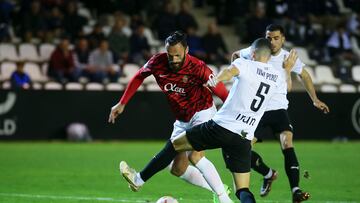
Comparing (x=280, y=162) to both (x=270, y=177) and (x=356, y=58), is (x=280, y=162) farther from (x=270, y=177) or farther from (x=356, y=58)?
(x=356, y=58)

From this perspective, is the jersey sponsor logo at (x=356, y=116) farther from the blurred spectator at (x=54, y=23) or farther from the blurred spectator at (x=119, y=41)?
the blurred spectator at (x=54, y=23)

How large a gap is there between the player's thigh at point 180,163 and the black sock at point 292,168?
54.7 inches

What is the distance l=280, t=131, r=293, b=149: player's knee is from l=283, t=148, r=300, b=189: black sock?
0.08m

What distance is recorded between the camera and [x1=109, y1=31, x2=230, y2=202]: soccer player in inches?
390

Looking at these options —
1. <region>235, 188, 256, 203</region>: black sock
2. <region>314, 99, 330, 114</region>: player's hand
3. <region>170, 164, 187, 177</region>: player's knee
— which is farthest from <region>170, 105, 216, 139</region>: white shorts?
<region>314, 99, 330, 114</region>: player's hand

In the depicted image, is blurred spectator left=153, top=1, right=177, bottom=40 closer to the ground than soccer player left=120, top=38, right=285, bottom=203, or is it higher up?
closer to the ground

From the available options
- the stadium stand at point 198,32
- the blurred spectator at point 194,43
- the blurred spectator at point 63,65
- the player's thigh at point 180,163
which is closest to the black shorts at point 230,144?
the player's thigh at point 180,163

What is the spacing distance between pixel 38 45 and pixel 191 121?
13333 mm

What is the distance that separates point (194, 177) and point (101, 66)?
41.0 ft

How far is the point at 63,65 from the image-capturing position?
22000mm

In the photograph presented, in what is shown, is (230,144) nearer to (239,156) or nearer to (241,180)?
(239,156)

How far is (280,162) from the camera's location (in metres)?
16.9

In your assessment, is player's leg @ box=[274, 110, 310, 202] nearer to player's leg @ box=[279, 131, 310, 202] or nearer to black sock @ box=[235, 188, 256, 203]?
player's leg @ box=[279, 131, 310, 202]

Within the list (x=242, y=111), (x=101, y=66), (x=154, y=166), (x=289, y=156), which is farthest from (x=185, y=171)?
(x=101, y=66)
